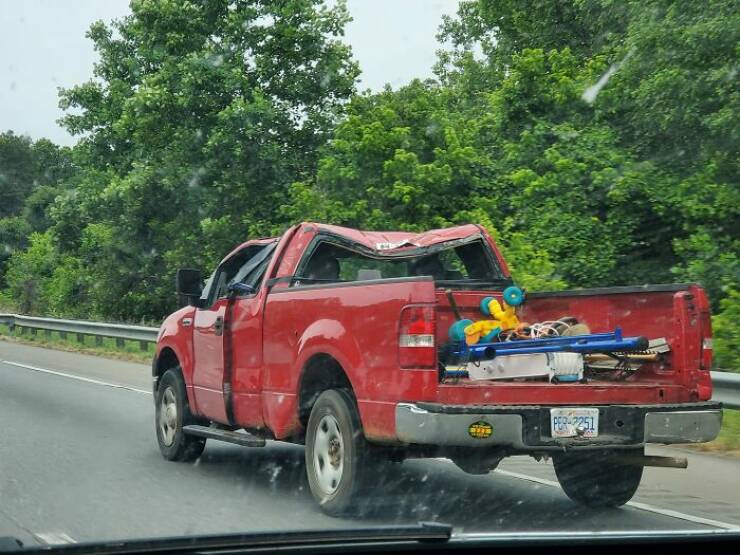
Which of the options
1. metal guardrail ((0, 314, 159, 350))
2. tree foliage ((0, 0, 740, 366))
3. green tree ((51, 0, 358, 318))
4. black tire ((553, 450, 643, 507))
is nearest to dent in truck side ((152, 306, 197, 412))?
black tire ((553, 450, 643, 507))

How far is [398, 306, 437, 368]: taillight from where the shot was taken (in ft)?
20.7

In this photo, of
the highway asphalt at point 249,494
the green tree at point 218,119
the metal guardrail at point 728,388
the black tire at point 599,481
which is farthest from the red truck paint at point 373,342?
the green tree at point 218,119

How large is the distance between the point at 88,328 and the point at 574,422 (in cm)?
1976

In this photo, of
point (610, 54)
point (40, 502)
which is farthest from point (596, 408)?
point (610, 54)

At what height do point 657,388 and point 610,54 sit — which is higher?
point 610,54

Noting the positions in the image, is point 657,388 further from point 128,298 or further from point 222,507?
point 128,298

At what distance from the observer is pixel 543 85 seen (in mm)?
22609

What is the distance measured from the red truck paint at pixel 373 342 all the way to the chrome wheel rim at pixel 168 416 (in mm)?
368

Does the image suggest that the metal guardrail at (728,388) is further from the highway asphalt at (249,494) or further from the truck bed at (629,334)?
the truck bed at (629,334)

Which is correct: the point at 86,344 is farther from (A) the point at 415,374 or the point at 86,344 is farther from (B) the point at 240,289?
(A) the point at 415,374

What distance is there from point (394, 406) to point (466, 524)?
0.86 m

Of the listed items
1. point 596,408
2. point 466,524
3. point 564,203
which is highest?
point 564,203

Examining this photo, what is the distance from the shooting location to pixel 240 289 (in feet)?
28.1

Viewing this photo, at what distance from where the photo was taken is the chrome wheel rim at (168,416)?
9.54 meters
